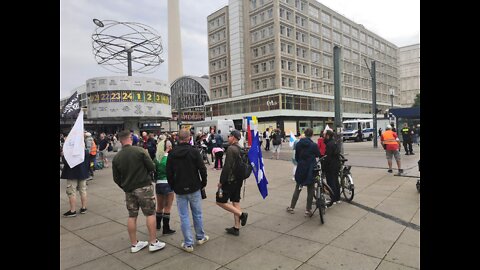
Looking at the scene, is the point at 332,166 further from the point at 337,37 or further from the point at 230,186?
the point at 337,37

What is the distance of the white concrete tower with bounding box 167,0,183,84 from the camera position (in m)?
104

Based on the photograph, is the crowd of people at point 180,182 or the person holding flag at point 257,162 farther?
the person holding flag at point 257,162

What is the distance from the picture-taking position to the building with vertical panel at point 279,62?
167 ft

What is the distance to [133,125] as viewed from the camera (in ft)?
127

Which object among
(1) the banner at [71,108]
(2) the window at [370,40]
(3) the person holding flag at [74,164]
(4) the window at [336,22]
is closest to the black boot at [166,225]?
(3) the person holding flag at [74,164]

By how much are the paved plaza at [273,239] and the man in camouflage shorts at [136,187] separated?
0.26 m

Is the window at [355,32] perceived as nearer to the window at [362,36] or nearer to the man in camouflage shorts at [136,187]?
the window at [362,36]

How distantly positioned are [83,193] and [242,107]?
50.2 meters

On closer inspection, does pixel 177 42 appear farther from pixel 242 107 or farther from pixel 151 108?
pixel 151 108

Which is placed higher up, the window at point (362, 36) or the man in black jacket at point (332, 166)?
the window at point (362, 36)

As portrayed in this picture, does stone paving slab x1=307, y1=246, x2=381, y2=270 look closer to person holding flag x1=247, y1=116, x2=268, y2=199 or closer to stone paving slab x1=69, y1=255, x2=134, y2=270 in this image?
person holding flag x1=247, y1=116, x2=268, y2=199

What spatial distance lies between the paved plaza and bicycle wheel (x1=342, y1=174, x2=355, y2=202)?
0.68ft

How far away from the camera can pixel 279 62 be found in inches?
1967

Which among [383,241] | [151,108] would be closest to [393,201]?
[383,241]
